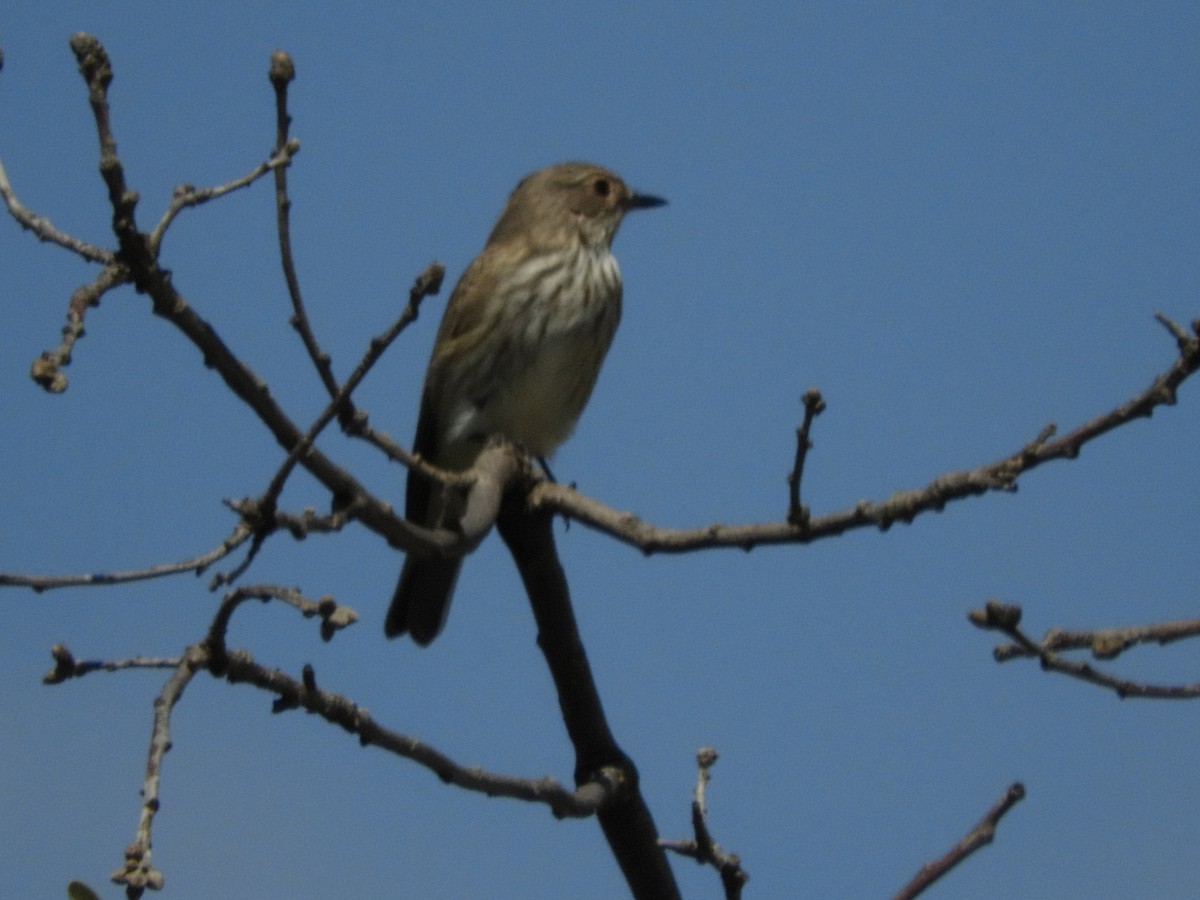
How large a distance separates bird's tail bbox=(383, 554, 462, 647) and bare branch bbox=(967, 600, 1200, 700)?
407 cm

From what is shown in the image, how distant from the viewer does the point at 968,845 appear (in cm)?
356

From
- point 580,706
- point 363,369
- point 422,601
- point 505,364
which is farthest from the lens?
point 505,364

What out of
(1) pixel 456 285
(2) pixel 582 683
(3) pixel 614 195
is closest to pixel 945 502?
(2) pixel 582 683

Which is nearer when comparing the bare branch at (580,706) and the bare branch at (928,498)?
the bare branch at (928,498)

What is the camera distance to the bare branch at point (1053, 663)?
286cm

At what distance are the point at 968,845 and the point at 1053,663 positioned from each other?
0.85m

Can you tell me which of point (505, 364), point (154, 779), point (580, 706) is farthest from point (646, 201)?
point (154, 779)

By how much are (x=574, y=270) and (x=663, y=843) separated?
374 cm

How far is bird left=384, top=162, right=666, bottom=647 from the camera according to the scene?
6895mm

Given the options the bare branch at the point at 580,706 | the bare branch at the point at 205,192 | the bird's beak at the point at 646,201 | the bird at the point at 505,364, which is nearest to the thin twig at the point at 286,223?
the bare branch at the point at 205,192

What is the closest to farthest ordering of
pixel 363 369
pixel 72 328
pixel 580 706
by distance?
1. pixel 72 328
2. pixel 363 369
3. pixel 580 706

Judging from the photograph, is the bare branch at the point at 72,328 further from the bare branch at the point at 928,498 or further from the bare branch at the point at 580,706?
the bare branch at the point at 580,706

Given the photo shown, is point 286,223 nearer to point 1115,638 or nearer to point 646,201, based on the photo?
point 1115,638

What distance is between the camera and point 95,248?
2.76 meters
